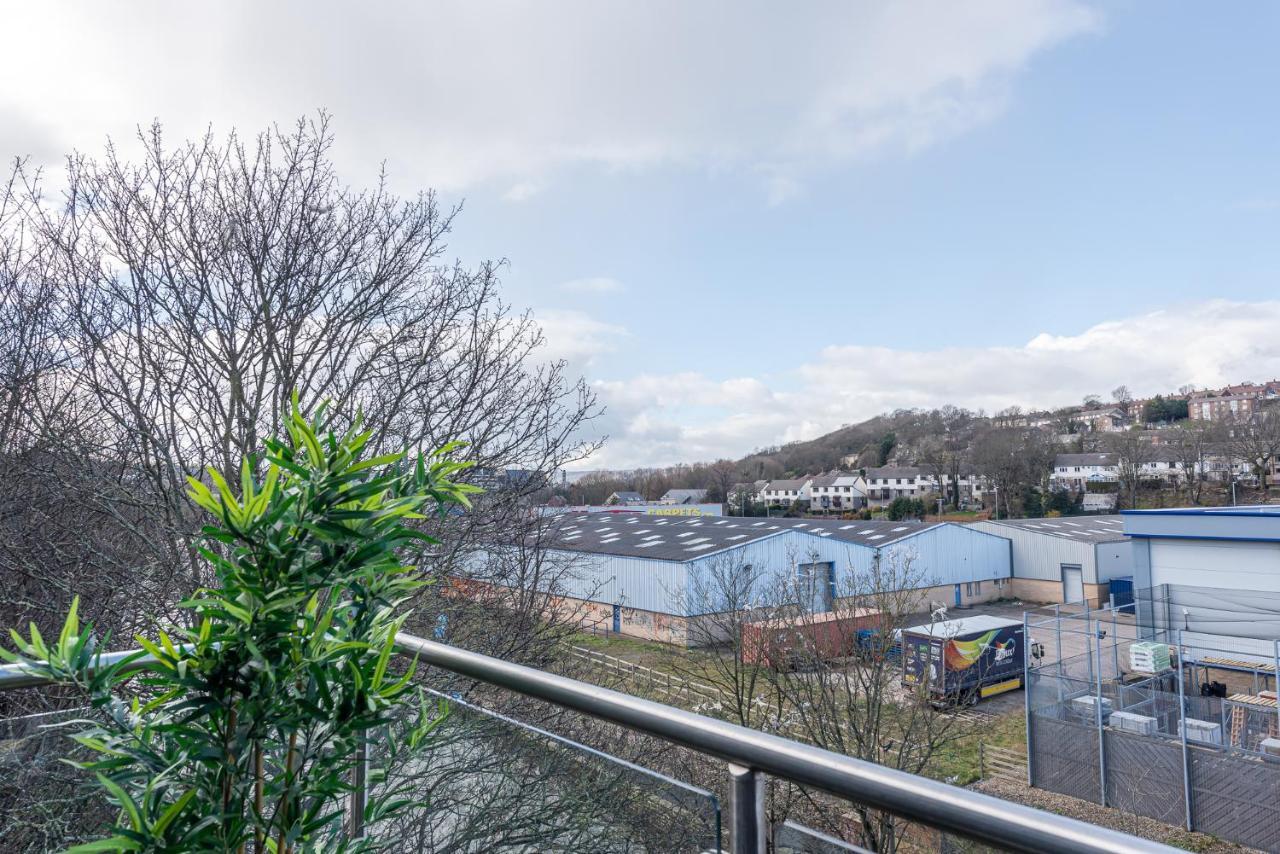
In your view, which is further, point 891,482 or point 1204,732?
point 891,482

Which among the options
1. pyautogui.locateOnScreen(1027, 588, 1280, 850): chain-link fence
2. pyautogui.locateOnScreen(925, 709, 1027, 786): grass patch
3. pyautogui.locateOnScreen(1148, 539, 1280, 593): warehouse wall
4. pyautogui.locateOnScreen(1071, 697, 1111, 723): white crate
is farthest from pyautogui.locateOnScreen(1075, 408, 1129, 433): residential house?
pyautogui.locateOnScreen(1071, 697, 1111, 723): white crate

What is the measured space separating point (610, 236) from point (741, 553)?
424 inches

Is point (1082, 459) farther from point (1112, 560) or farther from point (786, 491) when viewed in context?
point (786, 491)

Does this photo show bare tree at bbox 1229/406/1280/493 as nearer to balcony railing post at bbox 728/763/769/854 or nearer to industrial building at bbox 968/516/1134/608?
industrial building at bbox 968/516/1134/608

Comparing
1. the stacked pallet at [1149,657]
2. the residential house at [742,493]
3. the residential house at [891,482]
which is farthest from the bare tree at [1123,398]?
the stacked pallet at [1149,657]

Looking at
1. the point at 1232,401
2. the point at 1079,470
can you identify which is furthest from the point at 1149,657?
the point at 1079,470

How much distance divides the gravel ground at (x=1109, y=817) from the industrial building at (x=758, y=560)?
3279 mm

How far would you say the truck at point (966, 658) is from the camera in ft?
44.0

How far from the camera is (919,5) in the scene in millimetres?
6809

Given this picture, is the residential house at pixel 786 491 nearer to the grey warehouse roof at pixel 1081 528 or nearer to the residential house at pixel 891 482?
the residential house at pixel 891 482

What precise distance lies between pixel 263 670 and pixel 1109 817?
12.9m

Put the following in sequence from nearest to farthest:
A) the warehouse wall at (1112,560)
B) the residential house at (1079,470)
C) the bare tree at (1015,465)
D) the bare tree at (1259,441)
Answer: the bare tree at (1259,441) < the warehouse wall at (1112,560) < the residential house at (1079,470) < the bare tree at (1015,465)

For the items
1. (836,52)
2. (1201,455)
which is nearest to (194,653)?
(836,52)

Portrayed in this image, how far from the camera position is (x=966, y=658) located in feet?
48.8
